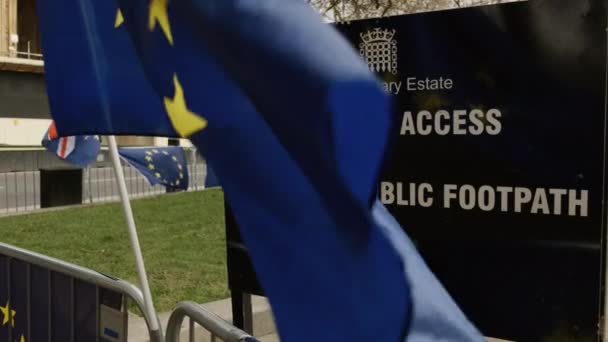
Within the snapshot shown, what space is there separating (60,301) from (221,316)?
263 cm

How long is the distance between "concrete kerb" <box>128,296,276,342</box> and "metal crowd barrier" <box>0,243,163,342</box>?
5.07 feet

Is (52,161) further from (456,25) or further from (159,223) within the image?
(456,25)

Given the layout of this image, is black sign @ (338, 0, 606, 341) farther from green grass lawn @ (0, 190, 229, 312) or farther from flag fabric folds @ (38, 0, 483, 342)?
green grass lawn @ (0, 190, 229, 312)

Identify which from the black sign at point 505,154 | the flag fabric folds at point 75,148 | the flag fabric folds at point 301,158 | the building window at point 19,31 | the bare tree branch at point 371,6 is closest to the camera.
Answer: the flag fabric folds at point 301,158

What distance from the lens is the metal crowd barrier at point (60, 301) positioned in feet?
10.8

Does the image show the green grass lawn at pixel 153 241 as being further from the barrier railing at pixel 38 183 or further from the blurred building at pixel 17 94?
the blurred building at pixel 17 94

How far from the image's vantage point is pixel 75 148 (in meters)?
7.16

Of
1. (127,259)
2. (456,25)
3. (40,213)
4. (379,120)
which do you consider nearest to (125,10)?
(456,25)

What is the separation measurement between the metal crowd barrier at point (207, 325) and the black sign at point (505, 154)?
3.81ft

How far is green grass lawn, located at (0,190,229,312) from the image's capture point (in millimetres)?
7816

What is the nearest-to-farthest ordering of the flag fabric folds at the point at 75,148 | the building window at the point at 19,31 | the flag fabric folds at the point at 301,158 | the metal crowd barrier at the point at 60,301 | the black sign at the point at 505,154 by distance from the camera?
the flag fabric folds at the point at 301,158
the black sign at the point at 505,154
the metal crowd barrier at the point at 60,301
the flag fabric folds at the point at 75,148
the building window at the point at 19,31

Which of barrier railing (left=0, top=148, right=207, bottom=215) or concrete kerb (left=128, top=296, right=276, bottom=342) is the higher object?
barrier railing (left=0, top=148, right=207, bottom=215)

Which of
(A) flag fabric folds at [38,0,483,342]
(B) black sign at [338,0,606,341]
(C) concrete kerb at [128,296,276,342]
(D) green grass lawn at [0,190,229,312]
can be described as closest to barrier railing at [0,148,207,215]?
(D) green grass lawn at [0,190,229,312]

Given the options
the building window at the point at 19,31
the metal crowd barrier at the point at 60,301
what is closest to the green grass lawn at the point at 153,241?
the metal crowd barrier at the point at 60,301
